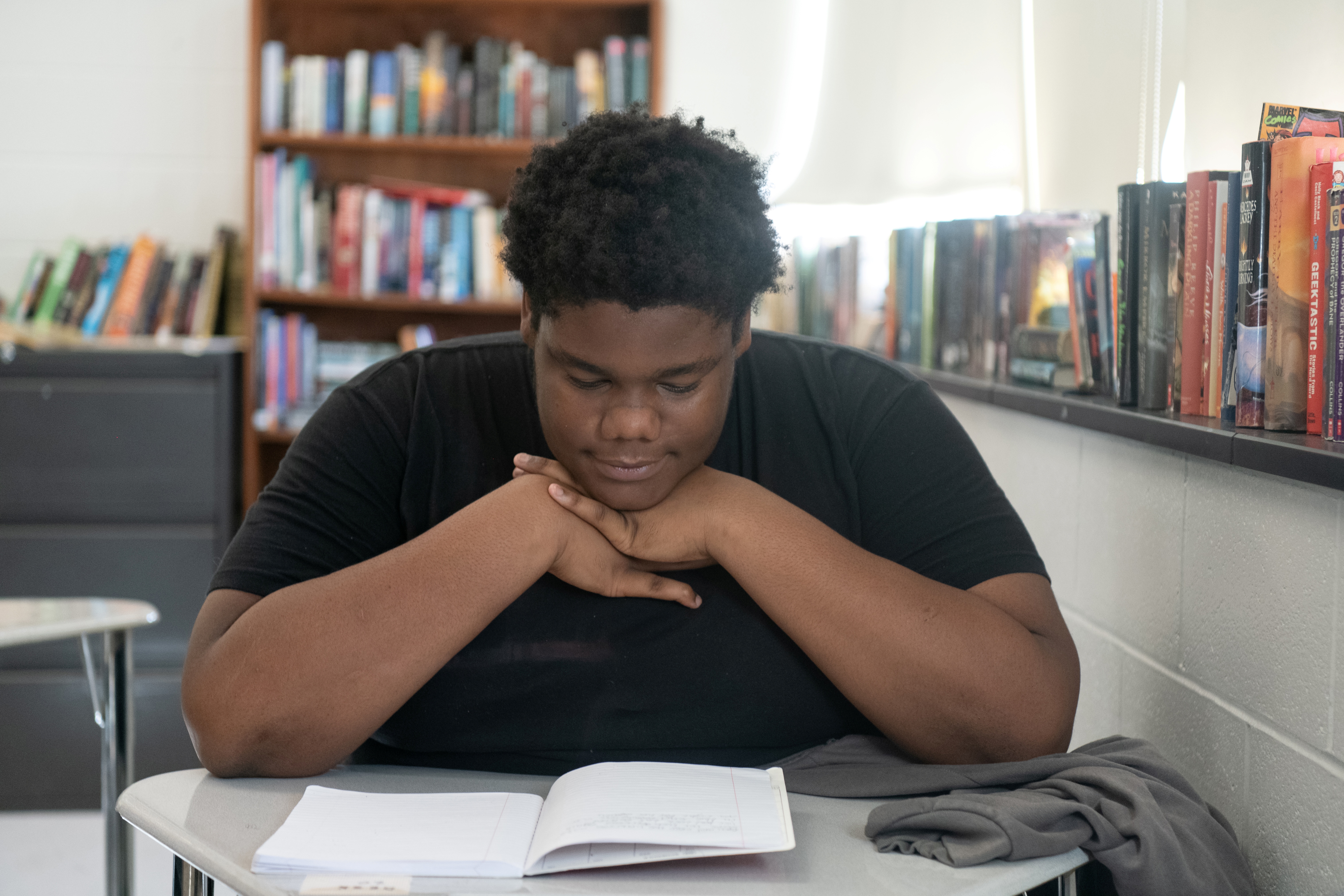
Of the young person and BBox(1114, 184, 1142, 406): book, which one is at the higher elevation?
BBox(1114, 184, 1142, 406): book

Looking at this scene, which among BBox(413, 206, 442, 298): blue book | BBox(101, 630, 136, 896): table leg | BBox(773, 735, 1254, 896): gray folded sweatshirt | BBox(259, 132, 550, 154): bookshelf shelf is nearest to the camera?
BBox(773, 735, 1254, 896): gray folded sweatshirt

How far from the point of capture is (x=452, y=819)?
858mm

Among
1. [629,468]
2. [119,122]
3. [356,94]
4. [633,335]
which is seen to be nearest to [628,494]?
[629,468]

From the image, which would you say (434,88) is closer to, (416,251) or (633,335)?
(416,251)

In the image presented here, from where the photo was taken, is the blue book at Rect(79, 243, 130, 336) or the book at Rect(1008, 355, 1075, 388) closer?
the book at Rect(1008, 355, 1075, 388)

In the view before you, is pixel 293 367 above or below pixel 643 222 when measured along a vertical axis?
below

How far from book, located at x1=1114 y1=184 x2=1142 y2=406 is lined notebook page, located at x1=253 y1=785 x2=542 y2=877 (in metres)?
0.88

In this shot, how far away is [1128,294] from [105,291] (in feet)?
9.49

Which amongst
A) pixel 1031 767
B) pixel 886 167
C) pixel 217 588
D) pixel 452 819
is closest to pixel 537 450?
pixel 217 588

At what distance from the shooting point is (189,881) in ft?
2.95

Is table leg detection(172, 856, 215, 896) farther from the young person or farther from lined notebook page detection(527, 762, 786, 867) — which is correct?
lined notebook page detection(527, 762, 786, 867)

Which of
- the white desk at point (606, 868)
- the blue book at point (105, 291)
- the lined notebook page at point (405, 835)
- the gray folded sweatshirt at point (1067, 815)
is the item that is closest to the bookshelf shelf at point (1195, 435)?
the gray folded sweatshirt at point (1067, 815)

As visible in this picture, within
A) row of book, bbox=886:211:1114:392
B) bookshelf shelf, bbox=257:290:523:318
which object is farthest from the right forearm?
bookshelf shelf, bbox=257:290:523:318

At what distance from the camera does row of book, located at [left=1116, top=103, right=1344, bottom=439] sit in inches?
41.2
